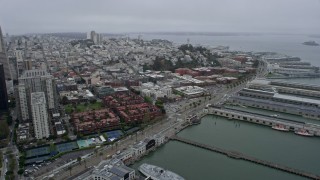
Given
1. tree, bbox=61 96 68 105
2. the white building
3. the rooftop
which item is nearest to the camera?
the rooftop

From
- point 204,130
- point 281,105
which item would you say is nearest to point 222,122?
point 204,130

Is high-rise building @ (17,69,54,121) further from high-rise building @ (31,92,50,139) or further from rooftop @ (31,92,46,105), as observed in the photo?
high-rise building @ (31,92,50,139)

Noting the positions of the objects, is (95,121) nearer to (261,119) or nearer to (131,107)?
(131,107)

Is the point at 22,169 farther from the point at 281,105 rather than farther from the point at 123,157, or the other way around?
the point at 281,105

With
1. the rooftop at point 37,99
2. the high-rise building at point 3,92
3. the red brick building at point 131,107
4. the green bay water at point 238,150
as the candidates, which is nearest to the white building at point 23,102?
the rooftop at point 37,99

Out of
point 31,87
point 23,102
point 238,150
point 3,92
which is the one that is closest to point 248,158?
point 238,150

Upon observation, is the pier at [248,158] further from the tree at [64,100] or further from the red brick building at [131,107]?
the tree at [64,100]

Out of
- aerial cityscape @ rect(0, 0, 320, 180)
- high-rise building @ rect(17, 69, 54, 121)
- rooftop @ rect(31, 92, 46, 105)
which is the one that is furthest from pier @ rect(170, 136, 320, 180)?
high-rise building @ rect(17, 69, 54, 121)
